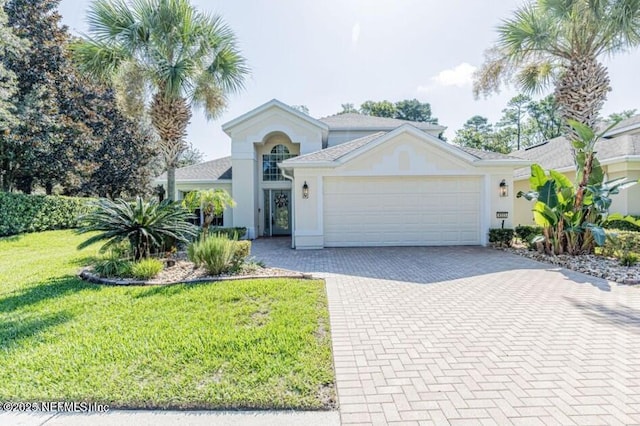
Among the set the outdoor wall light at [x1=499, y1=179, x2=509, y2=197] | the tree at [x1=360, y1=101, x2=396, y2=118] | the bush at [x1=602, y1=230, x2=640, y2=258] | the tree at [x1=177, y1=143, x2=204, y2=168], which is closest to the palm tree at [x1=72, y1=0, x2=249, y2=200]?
the outdoor wall light at [x1=499, y1=179, x2=509, y2=197]

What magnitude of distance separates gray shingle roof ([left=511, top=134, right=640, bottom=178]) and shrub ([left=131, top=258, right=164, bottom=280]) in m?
16.8

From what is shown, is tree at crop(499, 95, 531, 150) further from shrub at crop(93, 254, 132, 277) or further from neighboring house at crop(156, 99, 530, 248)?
shrub at crop(93, 254, 132, 277)

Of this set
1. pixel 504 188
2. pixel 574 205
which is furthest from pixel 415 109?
pixel 574 205

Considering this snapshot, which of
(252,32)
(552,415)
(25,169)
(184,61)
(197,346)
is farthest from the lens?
(25,169)

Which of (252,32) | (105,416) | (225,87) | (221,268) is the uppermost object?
(252,32)

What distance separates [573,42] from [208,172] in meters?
17.0

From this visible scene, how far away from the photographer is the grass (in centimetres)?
319

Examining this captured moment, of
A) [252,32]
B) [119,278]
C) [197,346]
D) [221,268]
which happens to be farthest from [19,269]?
[252,32]

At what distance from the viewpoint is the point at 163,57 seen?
10031 millimetres

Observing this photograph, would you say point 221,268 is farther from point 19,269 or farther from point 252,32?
point 252,32

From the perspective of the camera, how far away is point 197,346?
4.12 metres

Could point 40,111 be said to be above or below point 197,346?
above

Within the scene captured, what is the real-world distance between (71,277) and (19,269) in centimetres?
262

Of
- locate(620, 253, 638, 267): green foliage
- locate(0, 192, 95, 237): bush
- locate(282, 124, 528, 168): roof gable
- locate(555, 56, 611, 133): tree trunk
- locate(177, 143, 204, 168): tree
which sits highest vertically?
locate(177, 143, 204, 168): tree
